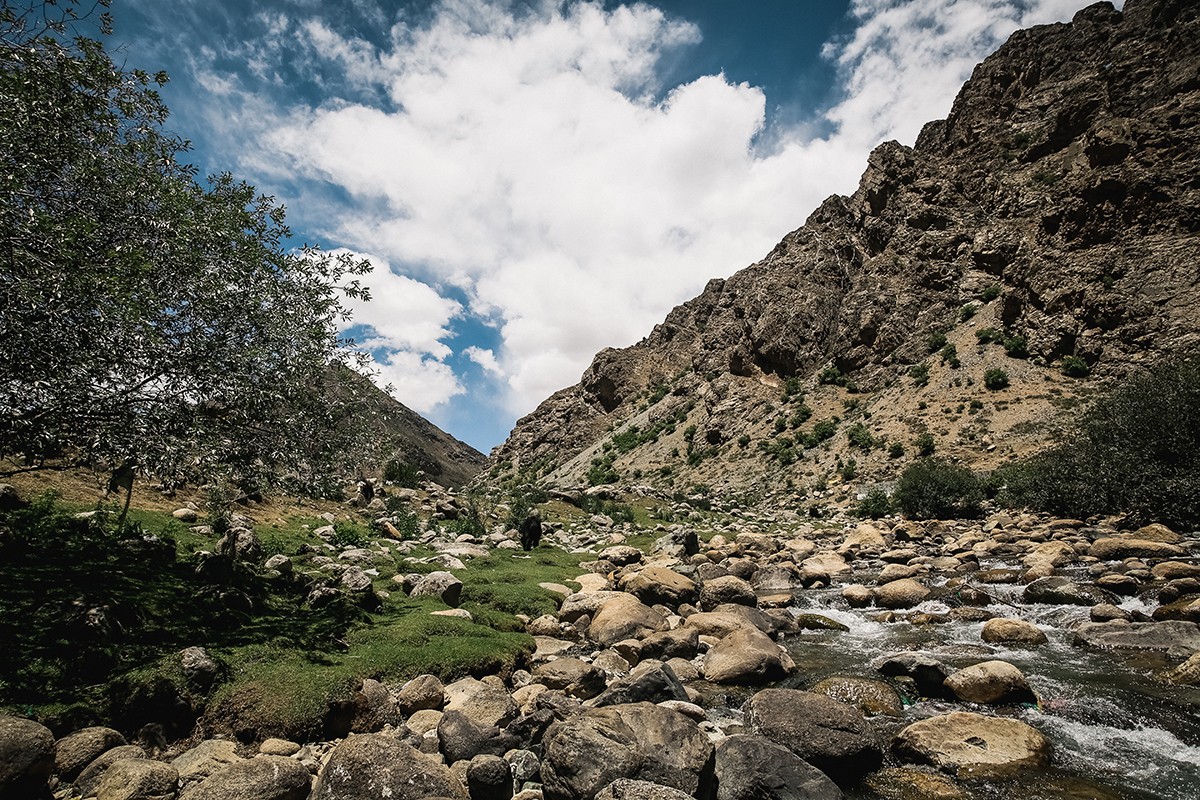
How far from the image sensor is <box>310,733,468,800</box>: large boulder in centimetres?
585

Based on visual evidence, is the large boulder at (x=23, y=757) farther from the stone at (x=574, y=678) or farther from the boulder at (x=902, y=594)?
the boulder at (x=902, y=594)

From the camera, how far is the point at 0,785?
502cm

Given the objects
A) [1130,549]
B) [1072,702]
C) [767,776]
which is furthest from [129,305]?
[1130,549]

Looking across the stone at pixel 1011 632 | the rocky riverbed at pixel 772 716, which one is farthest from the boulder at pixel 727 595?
the stone at pixel 1011 632

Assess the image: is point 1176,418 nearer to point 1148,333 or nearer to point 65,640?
point 1148,333

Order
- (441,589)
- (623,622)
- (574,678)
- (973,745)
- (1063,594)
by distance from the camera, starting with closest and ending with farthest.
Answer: (973,745)
(574,678)
(623,622)
(441,589)
(1063,594)

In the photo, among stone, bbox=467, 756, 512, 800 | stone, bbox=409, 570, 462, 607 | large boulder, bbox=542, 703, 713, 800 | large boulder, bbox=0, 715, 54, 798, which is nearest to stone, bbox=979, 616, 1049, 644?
large boulder, bbox=542, 703, 713, 800

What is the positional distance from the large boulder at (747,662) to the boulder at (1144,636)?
632 centimetres

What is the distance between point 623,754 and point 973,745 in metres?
4.84

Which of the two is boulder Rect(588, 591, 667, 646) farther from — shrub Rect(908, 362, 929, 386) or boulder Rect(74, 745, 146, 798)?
shrub Rect(908, 362, 929, 386)

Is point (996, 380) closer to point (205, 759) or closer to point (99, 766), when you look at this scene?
point (205, 759)

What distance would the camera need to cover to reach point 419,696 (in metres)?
8.63

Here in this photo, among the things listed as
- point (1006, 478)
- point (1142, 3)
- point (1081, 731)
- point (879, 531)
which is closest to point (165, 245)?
point (1081, 731)

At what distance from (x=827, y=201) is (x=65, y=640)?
360 ft
